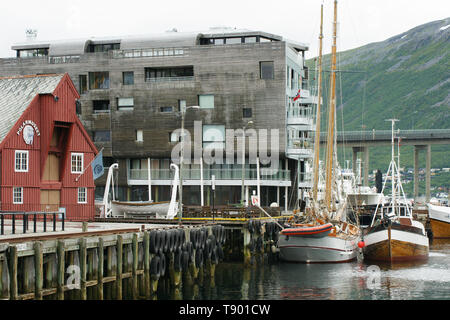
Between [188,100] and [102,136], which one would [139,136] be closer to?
[102,136]

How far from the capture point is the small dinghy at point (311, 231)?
2053 inches

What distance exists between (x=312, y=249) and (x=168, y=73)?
35509mm

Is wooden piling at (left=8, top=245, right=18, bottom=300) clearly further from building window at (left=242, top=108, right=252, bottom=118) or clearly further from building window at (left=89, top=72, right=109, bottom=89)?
building window at (left=89, top=72, right=109, bottom=89)

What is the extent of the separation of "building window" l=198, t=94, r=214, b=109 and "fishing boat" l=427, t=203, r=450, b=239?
2802 centimetres

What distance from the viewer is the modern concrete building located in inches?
3095

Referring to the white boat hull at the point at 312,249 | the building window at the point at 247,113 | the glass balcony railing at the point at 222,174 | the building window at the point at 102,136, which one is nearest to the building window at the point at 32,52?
the building window at the point at 102,136

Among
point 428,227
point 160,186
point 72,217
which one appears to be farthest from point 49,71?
point 428,227

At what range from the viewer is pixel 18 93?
55.3m

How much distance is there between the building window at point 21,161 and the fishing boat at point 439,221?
49.1m

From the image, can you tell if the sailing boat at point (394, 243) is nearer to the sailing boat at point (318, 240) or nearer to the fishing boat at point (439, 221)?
the sailing boat at point (318, 240)

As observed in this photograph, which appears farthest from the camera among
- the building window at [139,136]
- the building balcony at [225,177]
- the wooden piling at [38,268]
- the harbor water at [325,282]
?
the building window at [139,136]

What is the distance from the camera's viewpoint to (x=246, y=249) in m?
52.2
